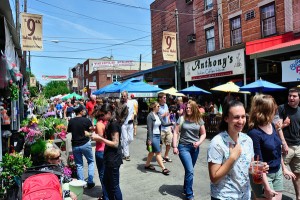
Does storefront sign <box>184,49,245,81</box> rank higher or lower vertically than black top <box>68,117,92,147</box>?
higher

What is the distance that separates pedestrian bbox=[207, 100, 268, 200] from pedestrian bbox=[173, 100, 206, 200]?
242 cm

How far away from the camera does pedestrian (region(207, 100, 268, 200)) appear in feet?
7.95

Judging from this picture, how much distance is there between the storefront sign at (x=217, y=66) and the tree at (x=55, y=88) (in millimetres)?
72066

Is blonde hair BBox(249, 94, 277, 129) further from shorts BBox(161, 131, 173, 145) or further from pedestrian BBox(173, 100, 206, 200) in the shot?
shorts BBox(161, 131, 173, 145)

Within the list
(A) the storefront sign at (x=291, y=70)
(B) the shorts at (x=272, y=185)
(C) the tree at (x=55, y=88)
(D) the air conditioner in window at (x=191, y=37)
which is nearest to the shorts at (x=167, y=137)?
(B) the shorts at (x=272, y=185)

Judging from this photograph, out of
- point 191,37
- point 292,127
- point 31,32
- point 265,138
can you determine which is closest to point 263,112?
point 265,138

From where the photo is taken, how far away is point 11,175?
409 centimetres

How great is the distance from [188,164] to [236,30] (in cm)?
1456

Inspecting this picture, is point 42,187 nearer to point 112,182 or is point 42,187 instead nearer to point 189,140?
point 112,182

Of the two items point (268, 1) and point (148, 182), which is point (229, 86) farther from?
point (148, 182)

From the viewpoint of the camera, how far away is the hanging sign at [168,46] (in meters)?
15.3

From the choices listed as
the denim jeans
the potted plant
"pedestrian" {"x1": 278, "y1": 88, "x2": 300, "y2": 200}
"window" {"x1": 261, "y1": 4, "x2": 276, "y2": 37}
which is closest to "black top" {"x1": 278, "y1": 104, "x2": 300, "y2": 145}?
"pedestrian" {"x1": 278, "y1": 88, "x2": 300, "y2": 200}

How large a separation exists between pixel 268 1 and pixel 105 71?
127 feet

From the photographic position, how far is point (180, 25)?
78.2 ft
